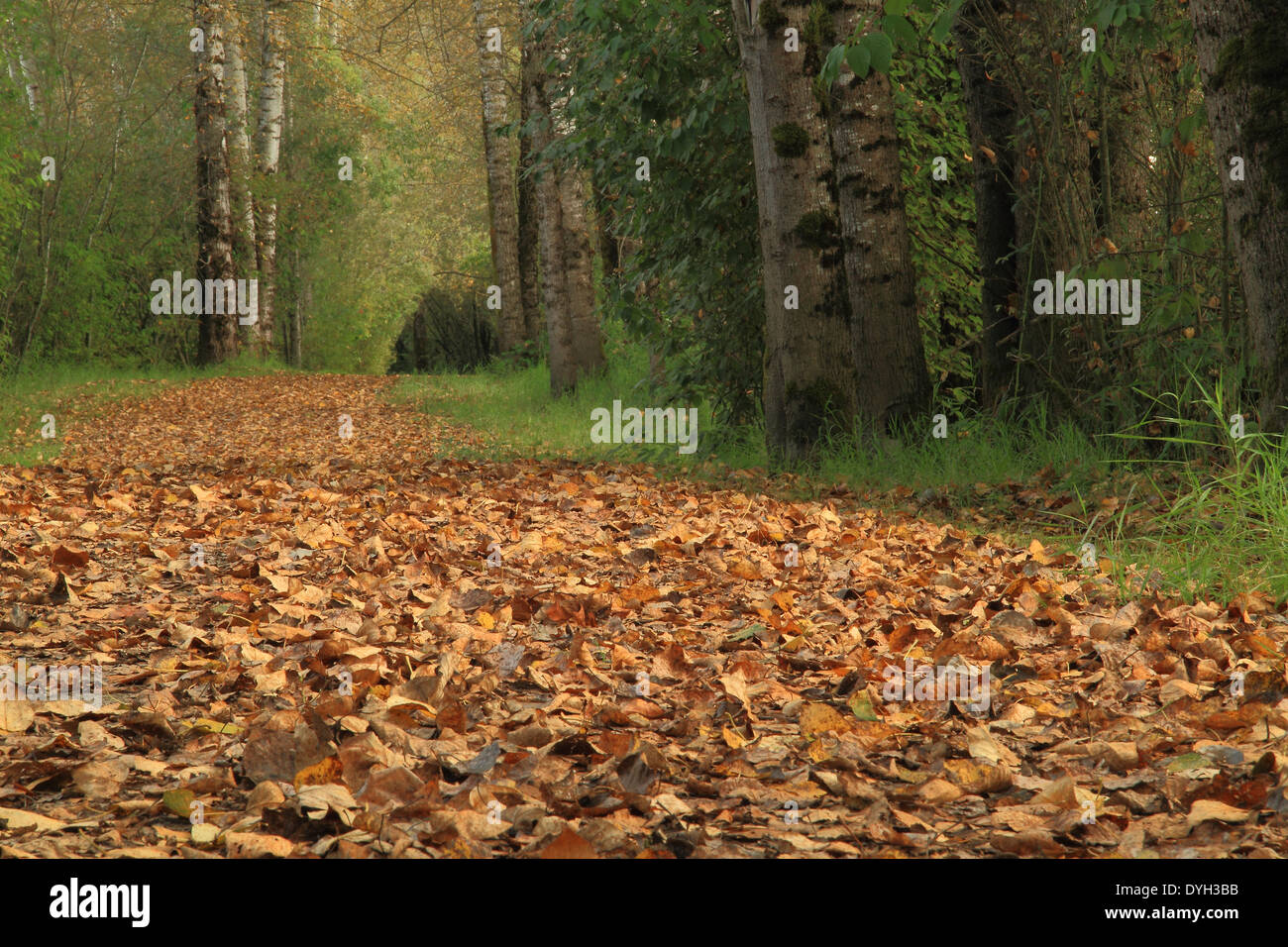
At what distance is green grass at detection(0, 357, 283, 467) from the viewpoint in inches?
402

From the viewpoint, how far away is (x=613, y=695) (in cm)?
315

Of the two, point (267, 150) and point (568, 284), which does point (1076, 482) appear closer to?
point (568, 284)

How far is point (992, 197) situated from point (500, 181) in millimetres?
12660

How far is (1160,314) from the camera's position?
17.9 ft

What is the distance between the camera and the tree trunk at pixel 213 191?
1991cm

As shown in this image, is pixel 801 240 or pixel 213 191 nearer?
pixel 801 240

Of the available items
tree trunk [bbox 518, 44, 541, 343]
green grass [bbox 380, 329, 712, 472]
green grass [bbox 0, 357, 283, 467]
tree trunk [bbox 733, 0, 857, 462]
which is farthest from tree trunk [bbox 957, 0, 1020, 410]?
tree trunk [bbox 518, 44, 541, 343]

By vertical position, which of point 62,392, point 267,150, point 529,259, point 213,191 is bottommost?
point 62,392

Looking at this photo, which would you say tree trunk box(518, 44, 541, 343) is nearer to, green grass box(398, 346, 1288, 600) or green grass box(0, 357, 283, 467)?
green grass box(0, 357, 283, 467)

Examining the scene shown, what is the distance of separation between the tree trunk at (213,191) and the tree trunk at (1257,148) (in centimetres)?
1828

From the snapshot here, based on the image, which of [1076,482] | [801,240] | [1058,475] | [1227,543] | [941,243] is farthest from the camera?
Answer: [941,243]

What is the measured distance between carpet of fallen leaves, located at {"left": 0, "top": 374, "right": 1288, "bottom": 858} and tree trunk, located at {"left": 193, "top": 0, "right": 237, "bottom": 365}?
53.1 ft

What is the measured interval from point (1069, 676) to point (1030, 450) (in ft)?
11.9

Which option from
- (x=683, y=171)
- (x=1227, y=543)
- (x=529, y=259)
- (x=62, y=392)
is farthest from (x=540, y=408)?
(x=1227, y=543)
